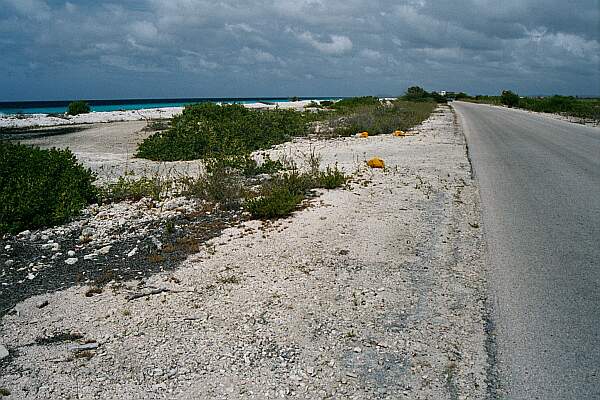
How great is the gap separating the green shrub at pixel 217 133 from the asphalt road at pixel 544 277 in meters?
6.50

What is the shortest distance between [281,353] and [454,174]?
29.5 feet

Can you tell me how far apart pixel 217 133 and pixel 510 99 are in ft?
199

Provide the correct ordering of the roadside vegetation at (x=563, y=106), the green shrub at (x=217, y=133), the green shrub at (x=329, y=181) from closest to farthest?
1. the green shrub at (x=329, y=181)
2. the green shrub at (x=217, y=133)
3. the roadside vegetation at (x=563, y=106)

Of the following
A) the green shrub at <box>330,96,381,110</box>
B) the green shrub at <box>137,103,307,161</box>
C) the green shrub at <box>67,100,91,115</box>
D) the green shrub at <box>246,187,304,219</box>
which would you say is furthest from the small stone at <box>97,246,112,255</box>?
the green shrub at <box>67,100,91,115</box>

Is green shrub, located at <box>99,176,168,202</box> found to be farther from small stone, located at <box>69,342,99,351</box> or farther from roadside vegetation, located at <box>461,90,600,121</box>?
roadside vegetation, located at <box>461,90,600,121</box>

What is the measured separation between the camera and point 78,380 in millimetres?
3824

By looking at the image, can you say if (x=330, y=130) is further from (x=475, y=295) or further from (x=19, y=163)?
(x=475, y=295)

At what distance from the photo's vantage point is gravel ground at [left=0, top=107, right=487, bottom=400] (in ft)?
12.3

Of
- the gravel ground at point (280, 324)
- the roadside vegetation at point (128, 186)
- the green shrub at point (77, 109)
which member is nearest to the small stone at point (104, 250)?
the gravel ground at point (280, 324)

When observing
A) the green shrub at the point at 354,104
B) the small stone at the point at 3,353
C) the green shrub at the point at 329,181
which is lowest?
the small stone at the point at 3,353

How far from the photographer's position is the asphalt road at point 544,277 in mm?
A: 3789

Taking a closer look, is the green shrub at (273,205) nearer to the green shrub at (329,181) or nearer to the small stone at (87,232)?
the green shrub at (329,181)

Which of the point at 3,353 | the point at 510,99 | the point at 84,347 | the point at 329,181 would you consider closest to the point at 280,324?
the point at 84,347

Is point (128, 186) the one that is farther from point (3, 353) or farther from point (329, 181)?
point (3, 353)
